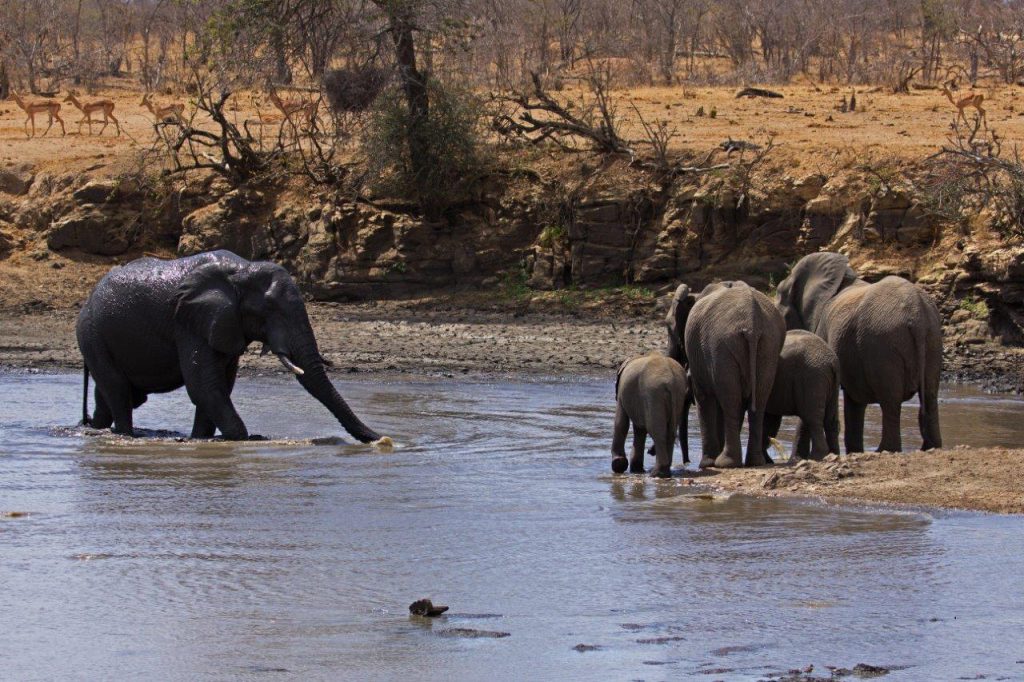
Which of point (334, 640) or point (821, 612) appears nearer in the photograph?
point (334, 640)

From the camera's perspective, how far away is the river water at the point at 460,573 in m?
6.23

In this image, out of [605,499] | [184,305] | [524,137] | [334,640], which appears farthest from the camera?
[524,137]

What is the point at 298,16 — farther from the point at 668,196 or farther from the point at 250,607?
the point at 250,607

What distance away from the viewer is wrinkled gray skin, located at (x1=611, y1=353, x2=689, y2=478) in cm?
1042

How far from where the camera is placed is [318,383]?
12.4 meters

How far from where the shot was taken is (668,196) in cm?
2334

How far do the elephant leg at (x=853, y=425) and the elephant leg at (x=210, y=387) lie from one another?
15.1 feet

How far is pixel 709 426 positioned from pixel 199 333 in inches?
164

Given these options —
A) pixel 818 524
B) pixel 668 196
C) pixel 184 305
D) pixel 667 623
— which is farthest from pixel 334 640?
pixel 668 196

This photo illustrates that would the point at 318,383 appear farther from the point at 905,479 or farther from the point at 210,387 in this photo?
the point at 905,479

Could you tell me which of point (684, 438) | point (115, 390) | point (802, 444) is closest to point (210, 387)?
point (115, 390)

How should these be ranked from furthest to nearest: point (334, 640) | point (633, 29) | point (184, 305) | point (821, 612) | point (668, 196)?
point (633, 29) → point (668, 196) → point (184, 305) → point (821, 612) → point (334, 640)

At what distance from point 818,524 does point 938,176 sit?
12.8 metres

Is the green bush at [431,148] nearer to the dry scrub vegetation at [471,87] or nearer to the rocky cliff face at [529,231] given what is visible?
the dry scrub vegetation at [471,87]
